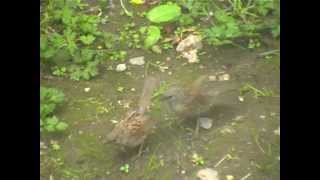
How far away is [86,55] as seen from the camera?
2967 mm

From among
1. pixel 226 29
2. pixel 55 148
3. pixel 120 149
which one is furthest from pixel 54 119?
pixel 226 29

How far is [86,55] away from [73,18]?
336mm

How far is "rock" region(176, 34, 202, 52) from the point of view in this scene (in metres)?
3.04

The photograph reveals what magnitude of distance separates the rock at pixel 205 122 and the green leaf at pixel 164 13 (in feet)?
2.78

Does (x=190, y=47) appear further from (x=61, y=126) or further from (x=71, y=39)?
(x=61, y=126)

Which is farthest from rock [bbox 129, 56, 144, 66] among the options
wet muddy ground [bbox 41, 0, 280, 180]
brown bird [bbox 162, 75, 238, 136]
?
brown bird [bbox 162, 75, 238, 136]

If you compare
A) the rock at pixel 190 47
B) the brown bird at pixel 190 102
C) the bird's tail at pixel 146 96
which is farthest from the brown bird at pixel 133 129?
the rock at pixel 190 47

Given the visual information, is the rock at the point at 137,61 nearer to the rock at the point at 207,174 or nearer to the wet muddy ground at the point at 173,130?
the wet muddy ground at the point at 173,130

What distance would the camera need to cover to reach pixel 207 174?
2.26m

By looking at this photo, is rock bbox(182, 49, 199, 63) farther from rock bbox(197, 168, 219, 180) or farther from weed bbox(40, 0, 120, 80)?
rock bbox(197, 168, 219, 180)

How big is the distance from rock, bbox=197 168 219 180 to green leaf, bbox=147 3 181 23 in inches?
45.4

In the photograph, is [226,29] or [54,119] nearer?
[54,119]
